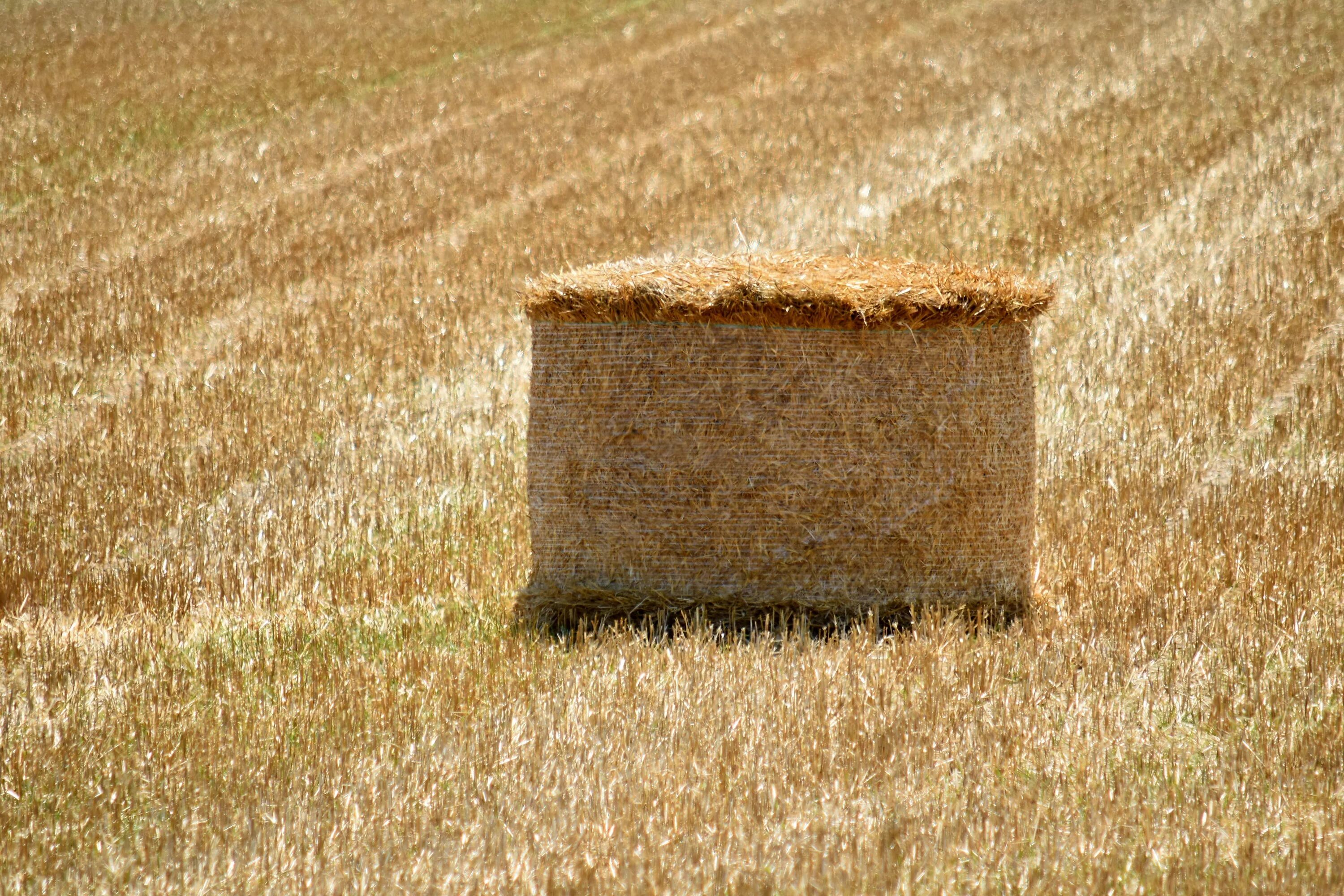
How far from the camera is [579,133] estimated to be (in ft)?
43.0

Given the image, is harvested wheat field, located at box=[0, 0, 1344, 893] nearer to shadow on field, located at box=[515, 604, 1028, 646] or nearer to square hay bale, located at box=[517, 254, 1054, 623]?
shadow on field, located at box=[515, 604, 1028, 646]

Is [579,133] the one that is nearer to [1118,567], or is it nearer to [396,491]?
[396,491]

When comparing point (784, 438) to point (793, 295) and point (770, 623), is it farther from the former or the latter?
point (770, 623)

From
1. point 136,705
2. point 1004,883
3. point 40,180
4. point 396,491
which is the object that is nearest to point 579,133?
point 40,180

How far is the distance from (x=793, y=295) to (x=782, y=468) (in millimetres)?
603

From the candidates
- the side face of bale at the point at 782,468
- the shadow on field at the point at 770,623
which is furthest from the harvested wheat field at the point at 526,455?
the side face of bale at the point at 782,468

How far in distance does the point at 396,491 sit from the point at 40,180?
21.1ft

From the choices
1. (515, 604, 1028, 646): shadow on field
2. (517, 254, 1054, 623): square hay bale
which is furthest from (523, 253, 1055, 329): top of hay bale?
(515, 604, 1028, 646): shadow on field

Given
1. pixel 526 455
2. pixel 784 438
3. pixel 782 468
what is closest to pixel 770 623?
pixel 782 468

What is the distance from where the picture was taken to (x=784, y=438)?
502cm

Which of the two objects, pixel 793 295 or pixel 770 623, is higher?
pixel 793 295

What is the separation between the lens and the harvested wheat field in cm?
331

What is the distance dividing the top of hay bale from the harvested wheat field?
43.9 inches

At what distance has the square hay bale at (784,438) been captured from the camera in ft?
16.4
